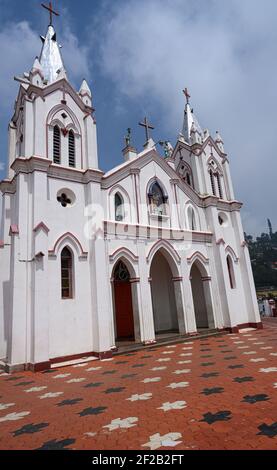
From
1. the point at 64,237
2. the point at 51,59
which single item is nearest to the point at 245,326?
the point at 64,237

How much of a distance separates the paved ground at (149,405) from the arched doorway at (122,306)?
474cm

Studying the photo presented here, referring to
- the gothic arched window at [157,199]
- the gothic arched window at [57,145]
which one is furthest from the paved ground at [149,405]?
the gothic arched window at [57,145]

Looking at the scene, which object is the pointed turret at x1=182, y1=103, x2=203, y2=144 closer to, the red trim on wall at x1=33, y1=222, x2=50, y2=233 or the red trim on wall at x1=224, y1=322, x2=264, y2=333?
the red trim on wall at x1=224, y1=322, x2=264, y2=333

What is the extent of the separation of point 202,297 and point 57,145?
1090cm

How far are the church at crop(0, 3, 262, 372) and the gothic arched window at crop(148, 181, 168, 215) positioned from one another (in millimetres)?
56

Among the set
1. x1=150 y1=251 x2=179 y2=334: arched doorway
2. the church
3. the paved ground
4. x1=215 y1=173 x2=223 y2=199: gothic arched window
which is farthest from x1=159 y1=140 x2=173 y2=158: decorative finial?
the paved ground

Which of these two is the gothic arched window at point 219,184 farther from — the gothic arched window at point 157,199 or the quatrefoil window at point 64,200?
the quatrefoil window at point 64,200

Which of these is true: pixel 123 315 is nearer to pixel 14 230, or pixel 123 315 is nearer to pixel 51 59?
pixel 14 230

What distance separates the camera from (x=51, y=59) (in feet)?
49.2

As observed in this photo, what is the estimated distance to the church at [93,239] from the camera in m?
10.1

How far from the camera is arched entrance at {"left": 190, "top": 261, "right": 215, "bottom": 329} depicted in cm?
1522

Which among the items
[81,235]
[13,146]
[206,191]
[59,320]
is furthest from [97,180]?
[206,191]

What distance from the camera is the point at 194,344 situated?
1221 cm
